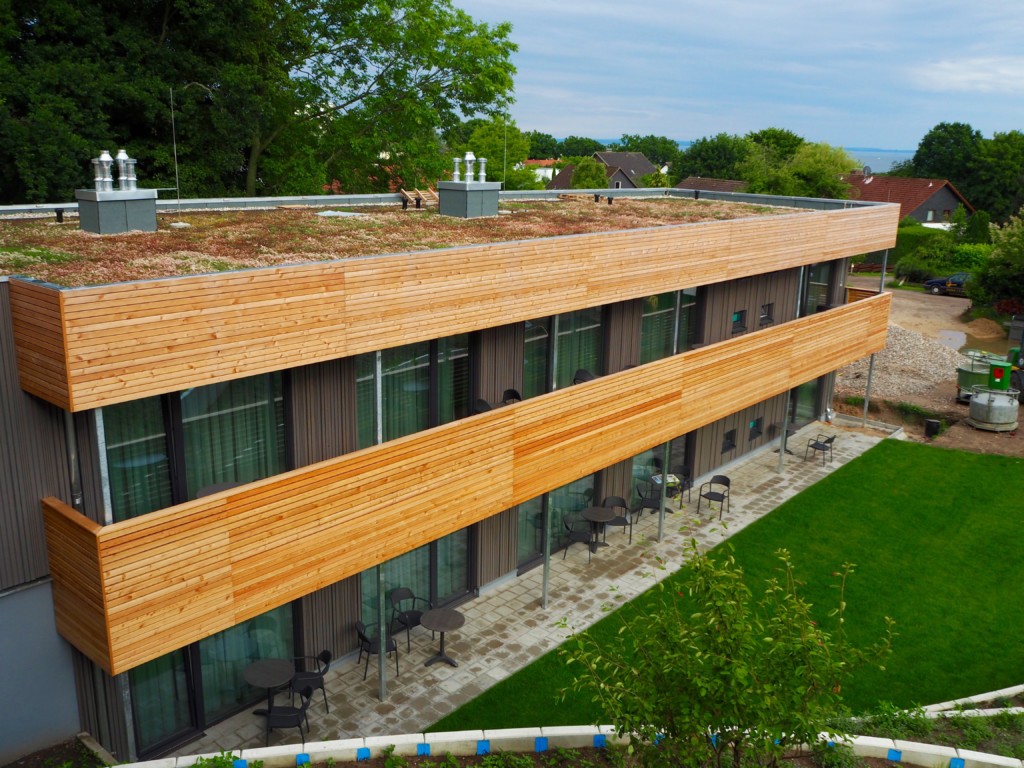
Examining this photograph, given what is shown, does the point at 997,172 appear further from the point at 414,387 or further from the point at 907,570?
the point at 414,387

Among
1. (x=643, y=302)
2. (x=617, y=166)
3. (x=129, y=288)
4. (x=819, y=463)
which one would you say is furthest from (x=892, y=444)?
(x=617, y=166)

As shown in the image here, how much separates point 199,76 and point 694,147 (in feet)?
249

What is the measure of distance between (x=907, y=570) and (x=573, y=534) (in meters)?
7.00

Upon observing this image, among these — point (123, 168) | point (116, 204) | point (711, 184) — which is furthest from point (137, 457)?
point (711, 184)

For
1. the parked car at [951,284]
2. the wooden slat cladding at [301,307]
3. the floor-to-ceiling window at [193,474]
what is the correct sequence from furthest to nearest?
the parked car at [951,284] < the floor-to-ceiling window at [193,474] < the wooden slat cladding at [301,307]

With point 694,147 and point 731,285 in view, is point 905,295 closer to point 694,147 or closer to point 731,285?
point 731,285

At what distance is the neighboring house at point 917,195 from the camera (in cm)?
7369

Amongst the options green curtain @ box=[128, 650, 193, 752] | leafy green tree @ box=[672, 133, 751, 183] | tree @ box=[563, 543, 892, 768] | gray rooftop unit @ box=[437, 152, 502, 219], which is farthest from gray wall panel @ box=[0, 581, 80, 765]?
leafy green tree @ box=[672, 133, 751, 183]

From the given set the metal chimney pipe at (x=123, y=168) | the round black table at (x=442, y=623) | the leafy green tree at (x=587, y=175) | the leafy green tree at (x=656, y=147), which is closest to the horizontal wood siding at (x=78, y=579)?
the round black table at (x=442, y=623)

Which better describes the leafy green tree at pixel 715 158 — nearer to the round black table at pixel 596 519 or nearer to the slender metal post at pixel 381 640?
the round black table at pixel 596 519

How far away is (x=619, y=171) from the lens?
96125mm

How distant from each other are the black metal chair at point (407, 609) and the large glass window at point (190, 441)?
350 centimetres

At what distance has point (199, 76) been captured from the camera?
1070 inches

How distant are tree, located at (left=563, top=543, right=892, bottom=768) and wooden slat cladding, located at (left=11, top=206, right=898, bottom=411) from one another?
16.6 ft
